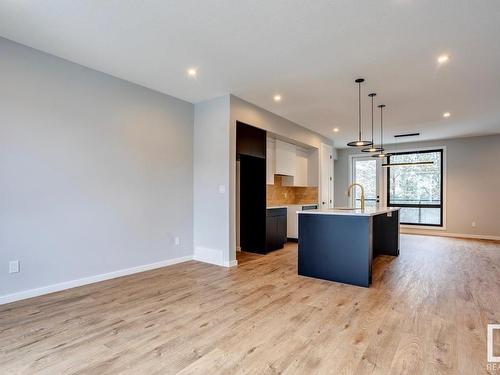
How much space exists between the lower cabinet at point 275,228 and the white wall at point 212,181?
1.18 m

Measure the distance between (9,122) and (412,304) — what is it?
185 inches

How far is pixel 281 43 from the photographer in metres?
2.98

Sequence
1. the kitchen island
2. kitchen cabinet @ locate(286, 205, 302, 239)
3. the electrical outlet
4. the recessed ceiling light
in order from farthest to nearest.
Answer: kitchen cabinet @ locate(286, 205, 302, 239) < the kitchen island < the recessed ceiling light < the electrical outlet

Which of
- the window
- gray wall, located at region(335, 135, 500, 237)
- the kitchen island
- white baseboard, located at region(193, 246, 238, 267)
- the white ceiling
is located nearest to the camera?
the white ceiling

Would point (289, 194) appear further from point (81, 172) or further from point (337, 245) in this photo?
point (81, 172)

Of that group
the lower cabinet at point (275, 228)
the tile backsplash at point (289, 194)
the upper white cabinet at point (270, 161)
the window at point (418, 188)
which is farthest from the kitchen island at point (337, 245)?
the window at point (418, 188)

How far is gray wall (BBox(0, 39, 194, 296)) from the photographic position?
9.82 feet

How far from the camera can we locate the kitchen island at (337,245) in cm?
344

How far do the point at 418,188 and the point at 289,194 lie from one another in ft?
13.2

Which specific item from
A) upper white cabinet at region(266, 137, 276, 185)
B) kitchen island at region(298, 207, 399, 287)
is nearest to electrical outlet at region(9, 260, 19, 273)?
kitchen island at region(298, 207, 399, 287)

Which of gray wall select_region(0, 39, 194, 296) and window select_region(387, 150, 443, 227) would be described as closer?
gray wall select_region(0, 39, 194, 296)

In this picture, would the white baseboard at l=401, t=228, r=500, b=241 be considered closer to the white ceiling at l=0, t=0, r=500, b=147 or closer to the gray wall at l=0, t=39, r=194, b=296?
the white ceiling at l=0, t=0, r=500, b=147

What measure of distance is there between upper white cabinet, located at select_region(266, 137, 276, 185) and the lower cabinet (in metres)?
0.71

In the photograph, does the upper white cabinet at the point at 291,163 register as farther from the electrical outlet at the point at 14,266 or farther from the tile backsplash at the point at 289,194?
the electrical outlet at the point at 14,266
